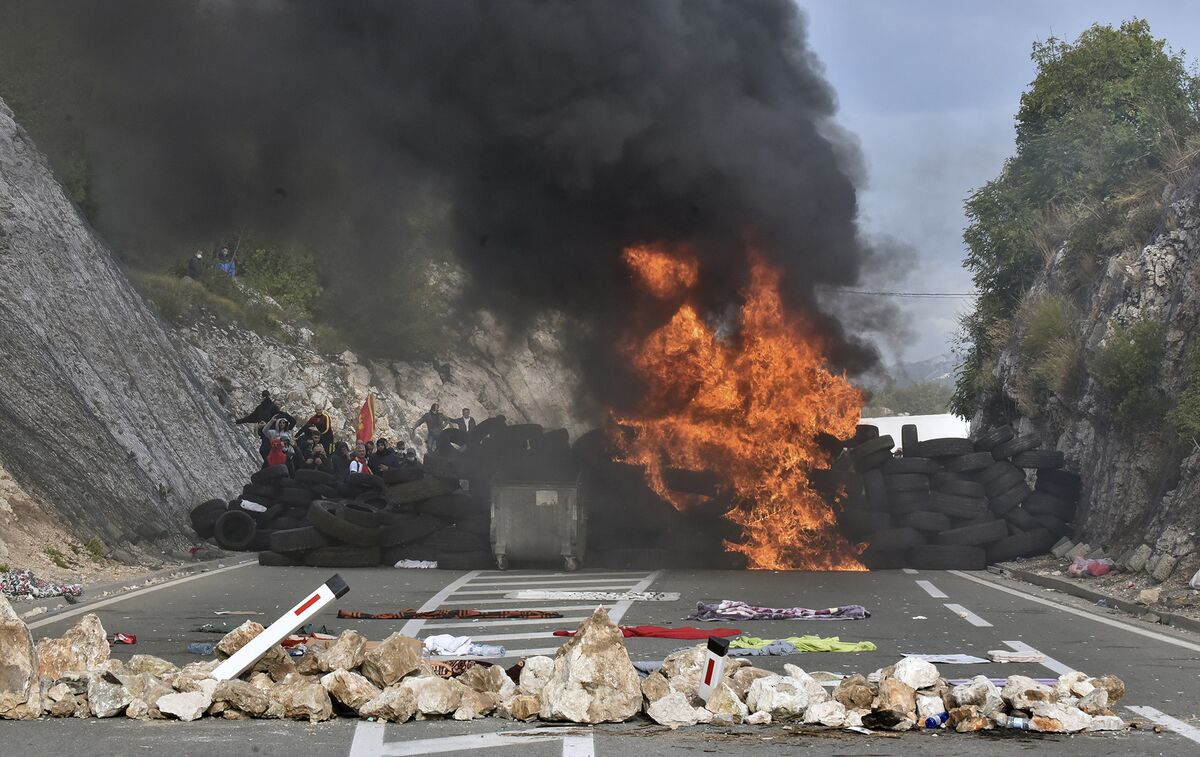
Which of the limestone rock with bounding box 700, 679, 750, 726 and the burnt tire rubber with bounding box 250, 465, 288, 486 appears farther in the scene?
the burnt tire rubber with bounding box 250, 465, 288, 486

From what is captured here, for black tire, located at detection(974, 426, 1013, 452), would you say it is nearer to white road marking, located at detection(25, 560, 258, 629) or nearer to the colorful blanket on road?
the colorful blanket on road

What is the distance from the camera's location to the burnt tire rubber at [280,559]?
20500 millimetres

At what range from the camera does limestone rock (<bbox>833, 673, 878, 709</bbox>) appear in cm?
776

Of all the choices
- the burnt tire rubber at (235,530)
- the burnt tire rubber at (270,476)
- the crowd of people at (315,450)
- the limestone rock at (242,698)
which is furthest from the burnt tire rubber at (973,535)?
the limestone rock at (242,698)

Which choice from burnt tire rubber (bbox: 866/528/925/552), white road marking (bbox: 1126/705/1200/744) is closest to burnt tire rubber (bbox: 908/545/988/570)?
burnt tire rubber (bbox: 866/528/925/552)

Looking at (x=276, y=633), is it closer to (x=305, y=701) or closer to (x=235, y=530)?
(x=305, y=701)

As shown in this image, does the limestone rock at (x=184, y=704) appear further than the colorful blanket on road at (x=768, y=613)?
No

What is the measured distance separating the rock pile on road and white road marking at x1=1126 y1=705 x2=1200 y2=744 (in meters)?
0.18

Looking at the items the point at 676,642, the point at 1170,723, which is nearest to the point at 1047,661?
the point at 1170,723

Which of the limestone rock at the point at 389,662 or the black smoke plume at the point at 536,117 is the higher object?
the black smoke plume at the point at 536,117

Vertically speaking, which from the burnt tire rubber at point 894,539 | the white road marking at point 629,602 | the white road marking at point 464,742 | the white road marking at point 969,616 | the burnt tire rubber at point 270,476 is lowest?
the white road marking at point 464,742

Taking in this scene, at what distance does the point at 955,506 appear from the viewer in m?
21.2

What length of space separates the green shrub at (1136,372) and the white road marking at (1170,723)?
13.2 m

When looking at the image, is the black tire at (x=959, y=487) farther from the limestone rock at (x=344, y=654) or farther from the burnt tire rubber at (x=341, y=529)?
the limestone rock at (x=344, y=654)
